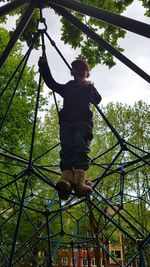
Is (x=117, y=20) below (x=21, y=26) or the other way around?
below

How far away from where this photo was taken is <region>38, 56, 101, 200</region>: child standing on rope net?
129 inches

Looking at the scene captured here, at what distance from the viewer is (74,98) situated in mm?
3689

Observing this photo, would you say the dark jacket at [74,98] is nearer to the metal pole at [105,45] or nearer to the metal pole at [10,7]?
the metal pole at [105,45]

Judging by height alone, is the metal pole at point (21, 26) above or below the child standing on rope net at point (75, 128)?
above

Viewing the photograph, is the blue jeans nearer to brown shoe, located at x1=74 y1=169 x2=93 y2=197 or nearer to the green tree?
brown shoe, located at x1=74 y1=169 x2=93 y2=197

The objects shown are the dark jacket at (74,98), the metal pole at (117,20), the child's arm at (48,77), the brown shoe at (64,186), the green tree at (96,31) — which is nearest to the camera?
the metal pole at (117,20)

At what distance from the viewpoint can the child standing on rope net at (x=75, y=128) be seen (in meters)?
3.28

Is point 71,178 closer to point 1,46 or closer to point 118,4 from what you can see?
point 118,4

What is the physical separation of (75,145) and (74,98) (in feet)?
1.95

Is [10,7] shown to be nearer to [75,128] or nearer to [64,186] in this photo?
[75,128]

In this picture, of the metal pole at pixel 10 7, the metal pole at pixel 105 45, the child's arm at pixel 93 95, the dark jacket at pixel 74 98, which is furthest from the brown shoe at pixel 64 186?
the metal pole at pixel 10 7

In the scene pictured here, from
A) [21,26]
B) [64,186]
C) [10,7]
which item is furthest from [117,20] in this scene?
[64,186]

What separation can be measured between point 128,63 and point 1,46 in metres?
8.80

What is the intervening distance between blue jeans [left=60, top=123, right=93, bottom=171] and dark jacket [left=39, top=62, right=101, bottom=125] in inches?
3.7
